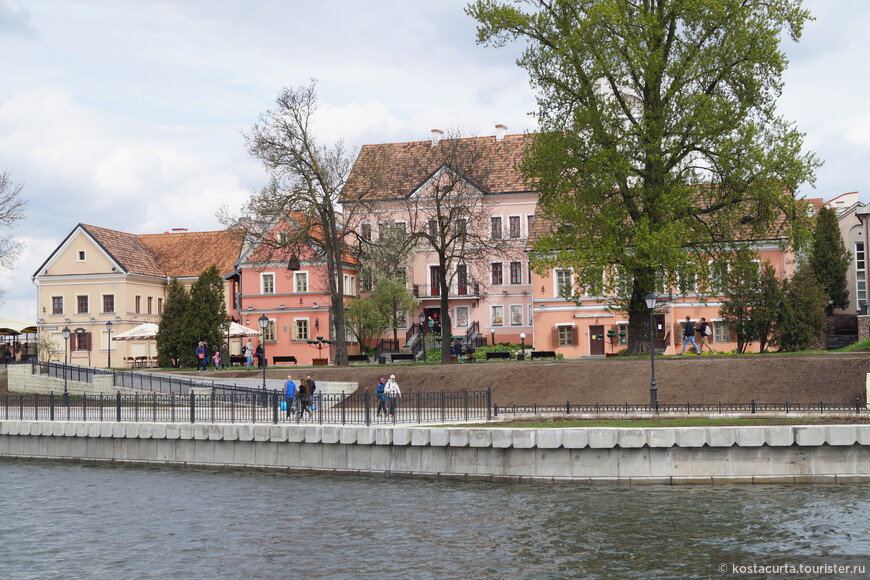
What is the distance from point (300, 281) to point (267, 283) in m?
2.46

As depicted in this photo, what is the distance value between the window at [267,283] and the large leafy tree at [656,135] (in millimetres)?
30899

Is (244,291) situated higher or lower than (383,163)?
lower

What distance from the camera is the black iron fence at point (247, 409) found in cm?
3259

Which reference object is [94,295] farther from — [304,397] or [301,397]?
[304,397]

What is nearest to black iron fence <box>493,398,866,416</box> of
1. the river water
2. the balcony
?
the river water

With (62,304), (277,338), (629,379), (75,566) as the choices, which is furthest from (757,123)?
(62,304)

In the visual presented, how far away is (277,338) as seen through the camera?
6975 centimetres

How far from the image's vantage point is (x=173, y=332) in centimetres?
5647

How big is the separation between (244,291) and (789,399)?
4310 centimetres

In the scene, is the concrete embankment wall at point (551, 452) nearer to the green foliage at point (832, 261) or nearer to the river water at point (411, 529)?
the river water at point (411, 529)

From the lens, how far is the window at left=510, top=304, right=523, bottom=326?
229 feet

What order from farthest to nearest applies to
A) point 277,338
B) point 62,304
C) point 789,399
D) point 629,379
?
point 62,304
point 277,338
point 629,379
point 789,399

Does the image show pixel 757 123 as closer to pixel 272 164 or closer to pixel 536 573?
pixel 272 164

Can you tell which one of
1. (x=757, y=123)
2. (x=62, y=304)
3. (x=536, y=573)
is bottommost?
(x=536, y=573)
